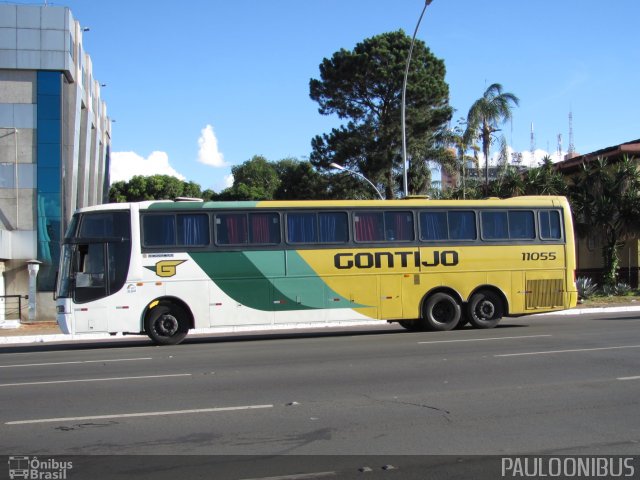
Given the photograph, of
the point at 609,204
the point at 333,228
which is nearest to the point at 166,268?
the point at 333,228

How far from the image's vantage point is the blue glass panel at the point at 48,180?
2991 cm

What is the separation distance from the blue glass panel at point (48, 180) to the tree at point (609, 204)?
24.5 m

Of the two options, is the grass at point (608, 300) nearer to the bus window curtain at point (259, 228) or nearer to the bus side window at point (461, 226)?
the bus side window at point (461, 226)

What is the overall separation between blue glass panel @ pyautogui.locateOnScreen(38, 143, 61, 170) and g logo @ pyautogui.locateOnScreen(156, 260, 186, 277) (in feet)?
57.8

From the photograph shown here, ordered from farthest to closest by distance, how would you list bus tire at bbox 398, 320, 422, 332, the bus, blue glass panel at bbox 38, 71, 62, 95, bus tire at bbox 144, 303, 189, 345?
blue glass panel at bbox 38, 71, 62, 95, bus tire at bbox 398, 320, 422, 332, bus tire at bbox 144, 303, 189, 345, the bus

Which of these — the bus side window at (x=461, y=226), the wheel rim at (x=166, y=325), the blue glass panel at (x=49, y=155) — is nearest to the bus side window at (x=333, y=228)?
the bus side window at (x=461, y=226)

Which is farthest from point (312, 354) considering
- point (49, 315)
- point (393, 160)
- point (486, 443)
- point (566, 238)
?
point (393, 160)

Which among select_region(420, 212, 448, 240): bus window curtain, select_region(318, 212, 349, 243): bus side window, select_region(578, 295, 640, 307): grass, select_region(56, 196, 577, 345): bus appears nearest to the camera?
select_region(56, 196, 577, 345): bus

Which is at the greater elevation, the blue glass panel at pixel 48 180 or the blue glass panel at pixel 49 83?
the blue glass panel at pixel 49 83

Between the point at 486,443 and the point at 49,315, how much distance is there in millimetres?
27546

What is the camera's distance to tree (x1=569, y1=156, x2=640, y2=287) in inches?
1155

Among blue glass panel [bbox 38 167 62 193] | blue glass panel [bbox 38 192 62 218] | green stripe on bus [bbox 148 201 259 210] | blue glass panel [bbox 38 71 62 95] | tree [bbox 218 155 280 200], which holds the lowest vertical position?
green stripe on bus [bbox 148 201 259 210]

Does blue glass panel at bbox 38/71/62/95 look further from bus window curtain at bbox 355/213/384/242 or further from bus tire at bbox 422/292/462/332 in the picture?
bus tire at bbox 422/292/462/332
